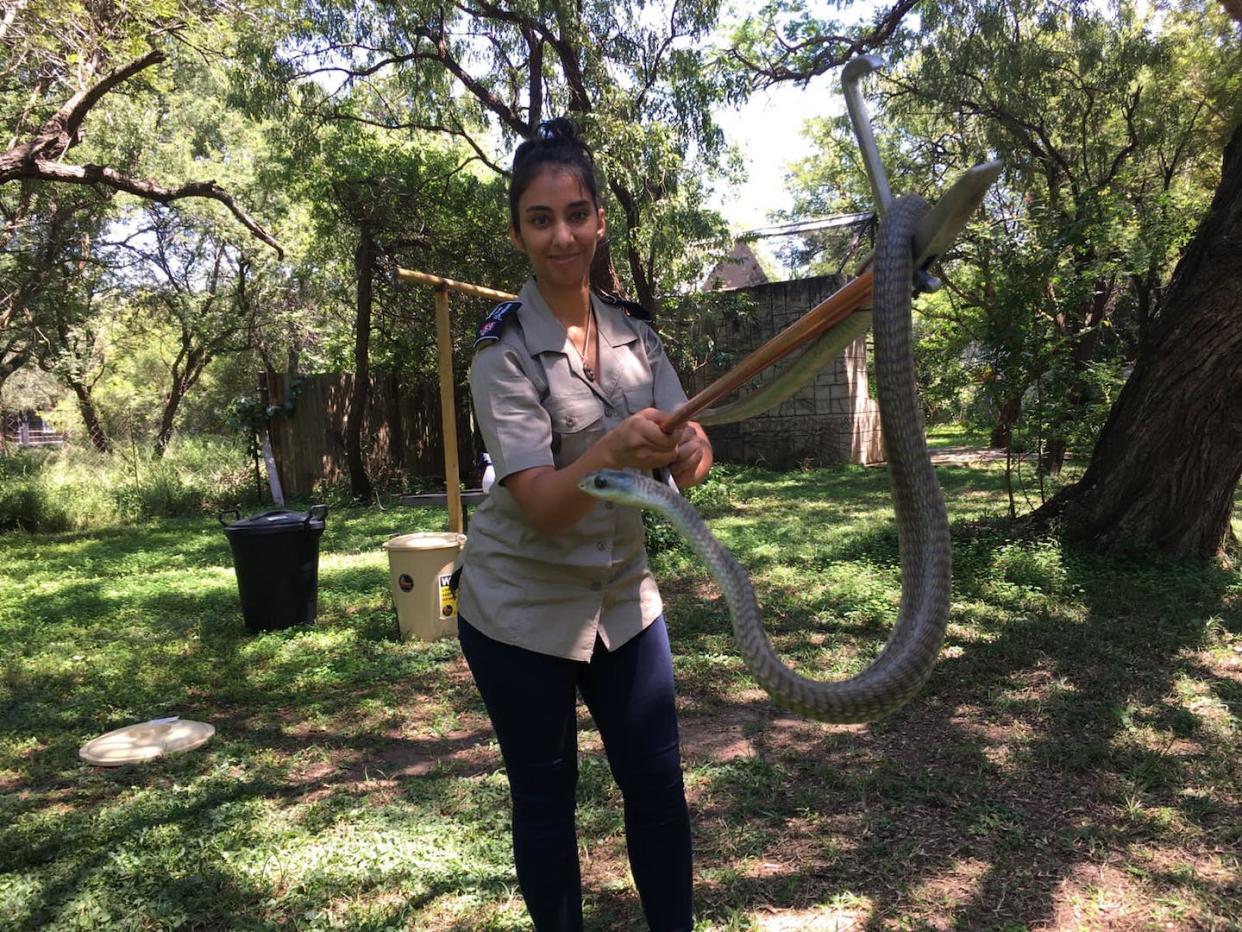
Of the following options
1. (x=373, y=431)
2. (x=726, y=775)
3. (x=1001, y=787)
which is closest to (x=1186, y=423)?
(x=1001, y=787)

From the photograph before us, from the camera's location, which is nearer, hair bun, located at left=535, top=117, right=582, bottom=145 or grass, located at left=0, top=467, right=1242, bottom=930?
hair bun, located at left=535, top=117, right=582, bottom=145

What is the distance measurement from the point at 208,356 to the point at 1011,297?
1838 centimetres

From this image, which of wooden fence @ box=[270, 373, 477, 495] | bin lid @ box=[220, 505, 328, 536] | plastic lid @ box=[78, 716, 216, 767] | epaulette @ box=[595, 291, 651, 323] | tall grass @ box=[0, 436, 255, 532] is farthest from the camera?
wooden fence @ box=[270, 373, 477, 495]

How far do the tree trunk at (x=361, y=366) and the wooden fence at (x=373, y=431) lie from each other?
84cm

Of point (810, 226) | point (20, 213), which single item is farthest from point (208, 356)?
point (810, 226)

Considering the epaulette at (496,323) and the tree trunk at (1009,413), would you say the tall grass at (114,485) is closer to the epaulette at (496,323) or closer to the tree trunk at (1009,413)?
the tree trunk at (1009,413)

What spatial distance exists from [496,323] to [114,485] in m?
11.4

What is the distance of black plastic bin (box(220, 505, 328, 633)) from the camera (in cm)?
480

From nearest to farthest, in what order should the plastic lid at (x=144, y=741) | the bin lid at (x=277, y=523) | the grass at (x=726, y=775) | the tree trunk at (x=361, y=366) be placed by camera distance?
the grass at (x=726, y=775) < the plastic lid at (x=144, y=741) < the bin lid at (x=277, y=523) < the tree trunk at (x=361, y=366)

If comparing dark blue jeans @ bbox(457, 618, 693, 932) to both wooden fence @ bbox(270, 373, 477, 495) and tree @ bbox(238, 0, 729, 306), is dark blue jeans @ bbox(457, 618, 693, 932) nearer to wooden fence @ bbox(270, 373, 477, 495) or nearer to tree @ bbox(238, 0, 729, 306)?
tree @ bbox(238, 0, 729, 306)

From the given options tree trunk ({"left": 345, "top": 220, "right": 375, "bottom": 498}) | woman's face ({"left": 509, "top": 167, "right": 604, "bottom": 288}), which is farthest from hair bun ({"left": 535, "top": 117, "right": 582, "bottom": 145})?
tree trunk ({"left": 345, "top": 220, "right": 375, "bottom": 498})

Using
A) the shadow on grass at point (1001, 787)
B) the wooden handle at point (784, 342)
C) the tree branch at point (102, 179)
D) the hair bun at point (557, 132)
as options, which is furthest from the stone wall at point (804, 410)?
the wooden handle at point (784, 342)

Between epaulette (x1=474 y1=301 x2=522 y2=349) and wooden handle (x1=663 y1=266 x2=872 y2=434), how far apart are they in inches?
15.7

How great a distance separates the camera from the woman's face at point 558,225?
4.93 ft
